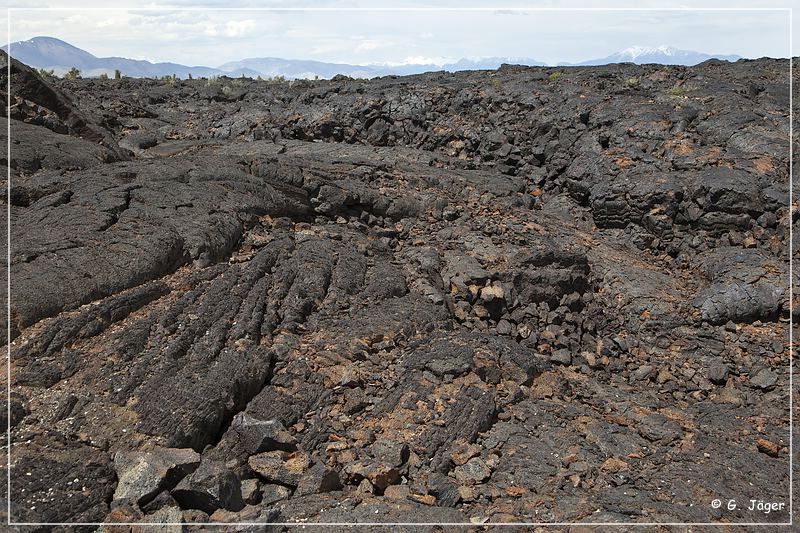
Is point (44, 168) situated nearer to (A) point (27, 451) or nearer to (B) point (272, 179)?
(B) point (272, 179)

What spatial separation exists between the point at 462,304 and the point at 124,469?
18.1 feet

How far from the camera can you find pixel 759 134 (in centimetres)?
1322

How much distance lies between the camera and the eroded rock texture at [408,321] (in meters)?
5.25

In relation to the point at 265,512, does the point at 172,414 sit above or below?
above

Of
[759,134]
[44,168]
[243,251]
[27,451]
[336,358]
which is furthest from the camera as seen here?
[759,134]

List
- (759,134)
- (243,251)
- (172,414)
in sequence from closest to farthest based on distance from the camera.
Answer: (172,414), (243,251), (759,134)

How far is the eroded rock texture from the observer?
5.25 meters

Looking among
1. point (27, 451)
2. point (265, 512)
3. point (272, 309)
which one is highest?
point (272, 309)

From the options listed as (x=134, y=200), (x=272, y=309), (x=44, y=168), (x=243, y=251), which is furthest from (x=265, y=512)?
(x=44, y=168)

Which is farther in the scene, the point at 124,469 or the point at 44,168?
the point at 44,168

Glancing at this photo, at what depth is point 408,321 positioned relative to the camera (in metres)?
7.96

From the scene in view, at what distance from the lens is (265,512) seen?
4789 mm

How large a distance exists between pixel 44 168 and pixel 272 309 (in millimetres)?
5874

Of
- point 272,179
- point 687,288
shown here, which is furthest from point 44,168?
point 687,288
